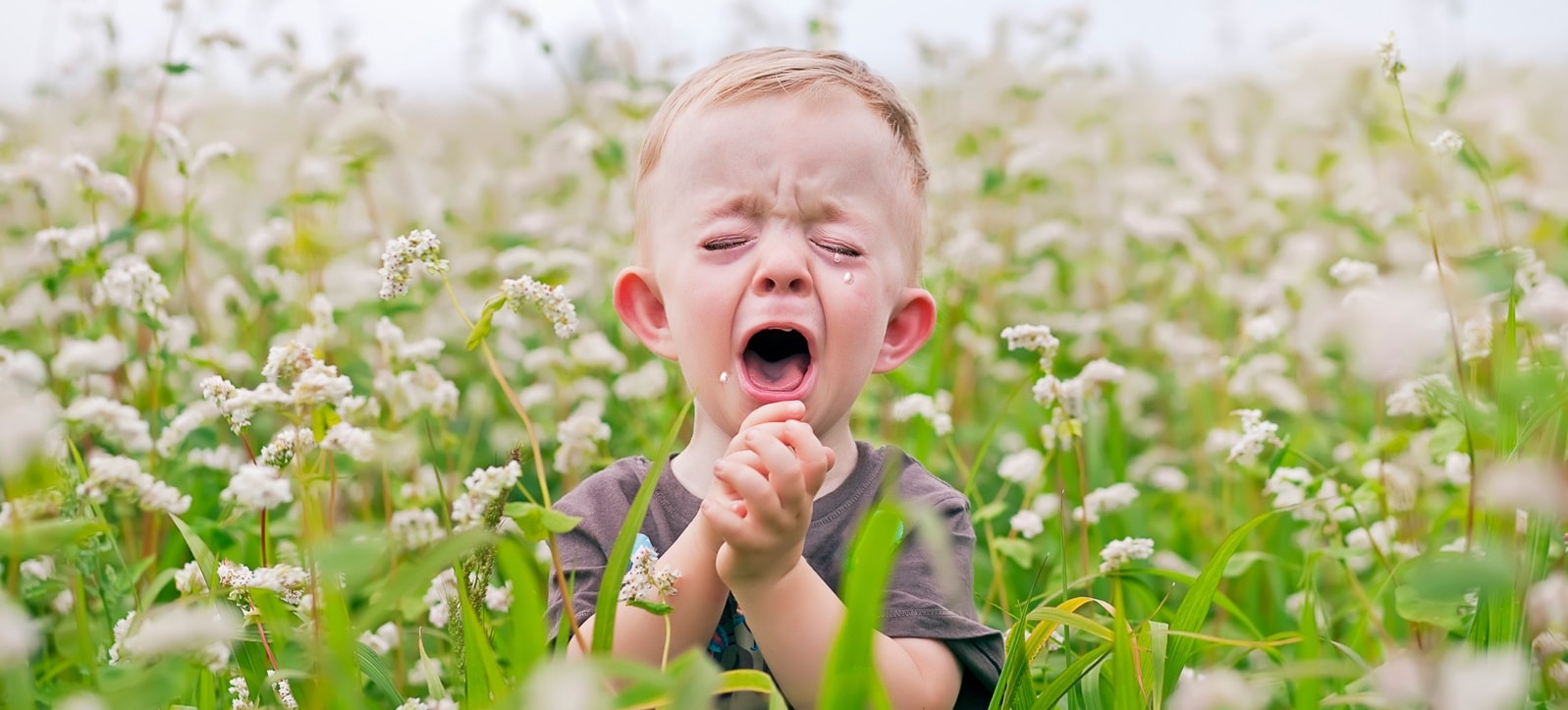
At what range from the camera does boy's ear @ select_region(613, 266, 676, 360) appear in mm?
1837

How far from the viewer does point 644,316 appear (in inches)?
73.2

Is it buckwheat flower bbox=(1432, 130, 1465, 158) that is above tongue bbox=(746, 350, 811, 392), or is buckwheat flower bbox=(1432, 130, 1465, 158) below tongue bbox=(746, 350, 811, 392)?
above

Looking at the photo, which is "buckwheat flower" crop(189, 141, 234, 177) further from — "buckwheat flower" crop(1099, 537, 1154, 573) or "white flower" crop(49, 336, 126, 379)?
"buckwheat flower" crop(1099, 537, 1154, 573)

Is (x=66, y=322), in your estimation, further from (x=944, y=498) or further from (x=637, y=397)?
(x=944, y=498)

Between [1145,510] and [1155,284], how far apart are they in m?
1.56

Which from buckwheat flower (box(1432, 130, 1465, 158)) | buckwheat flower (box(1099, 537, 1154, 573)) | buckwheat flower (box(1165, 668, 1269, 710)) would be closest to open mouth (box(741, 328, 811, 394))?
buckwheat flower (box(1099, 537, 1154, 573))

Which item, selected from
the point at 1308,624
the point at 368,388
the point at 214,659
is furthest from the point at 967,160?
the point at 214,659

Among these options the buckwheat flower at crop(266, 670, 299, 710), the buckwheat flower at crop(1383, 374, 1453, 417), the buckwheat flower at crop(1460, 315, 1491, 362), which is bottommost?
the buckwheat flower at crop(266, 670, 299, 710)

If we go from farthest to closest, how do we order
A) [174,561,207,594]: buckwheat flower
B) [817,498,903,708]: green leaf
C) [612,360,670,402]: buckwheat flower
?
[612,360,670,402]: buckwheat flower → [174,561,207,594]: buckwheat flower → [817,498,903,708]: green leaf

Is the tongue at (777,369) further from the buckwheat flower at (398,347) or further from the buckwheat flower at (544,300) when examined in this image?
the buckwheat flower at (398,347)

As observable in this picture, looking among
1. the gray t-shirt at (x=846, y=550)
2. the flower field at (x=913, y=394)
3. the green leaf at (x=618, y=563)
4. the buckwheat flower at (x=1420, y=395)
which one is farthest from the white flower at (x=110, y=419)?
the buckwheat flower at (x=1420, y=395)

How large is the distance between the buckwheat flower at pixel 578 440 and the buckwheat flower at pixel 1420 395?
3.88ft

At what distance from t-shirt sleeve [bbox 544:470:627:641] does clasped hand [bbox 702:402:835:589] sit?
26cm

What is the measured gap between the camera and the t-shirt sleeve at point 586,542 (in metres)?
1.61
